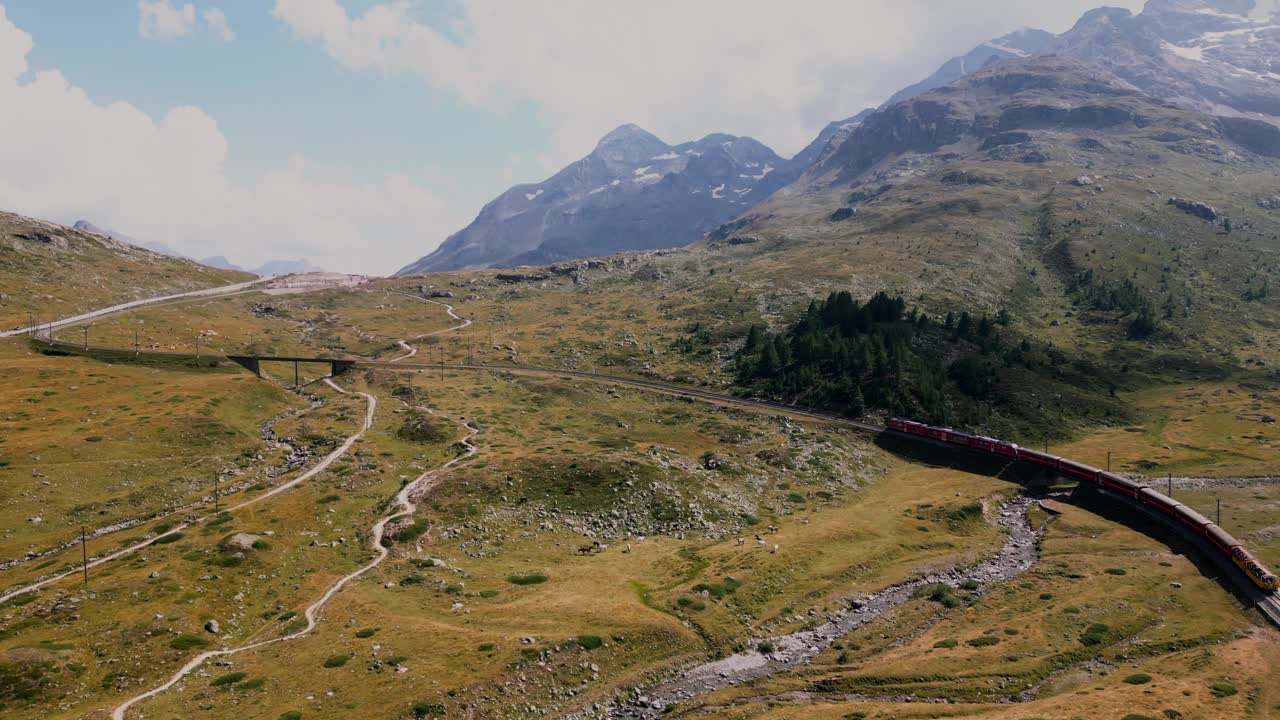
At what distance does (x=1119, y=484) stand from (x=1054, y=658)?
55669 millimetres

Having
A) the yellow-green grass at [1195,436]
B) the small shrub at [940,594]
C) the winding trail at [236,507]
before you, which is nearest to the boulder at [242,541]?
the winding trail at [236,507]

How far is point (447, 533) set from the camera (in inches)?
3115

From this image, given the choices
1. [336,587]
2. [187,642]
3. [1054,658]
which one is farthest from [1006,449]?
[187,642]

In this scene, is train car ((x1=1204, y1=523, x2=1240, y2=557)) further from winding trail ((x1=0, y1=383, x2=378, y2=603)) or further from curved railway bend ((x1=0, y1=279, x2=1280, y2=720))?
winding trail ((x1=0, y1=383, x2=378, y2=603))

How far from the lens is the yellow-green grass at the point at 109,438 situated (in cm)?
7988

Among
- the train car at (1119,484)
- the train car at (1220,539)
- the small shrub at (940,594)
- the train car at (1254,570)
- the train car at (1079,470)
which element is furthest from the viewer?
the train car at (1079,470)

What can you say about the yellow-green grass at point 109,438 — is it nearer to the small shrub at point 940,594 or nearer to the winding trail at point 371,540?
the winding trail at point 371,540

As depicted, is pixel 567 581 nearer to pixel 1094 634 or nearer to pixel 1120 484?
pixel 1094 634

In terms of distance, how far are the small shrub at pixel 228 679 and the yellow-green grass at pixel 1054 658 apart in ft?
119

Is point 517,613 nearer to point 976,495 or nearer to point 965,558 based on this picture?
point 965,558

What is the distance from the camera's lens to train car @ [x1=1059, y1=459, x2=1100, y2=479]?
102 metres

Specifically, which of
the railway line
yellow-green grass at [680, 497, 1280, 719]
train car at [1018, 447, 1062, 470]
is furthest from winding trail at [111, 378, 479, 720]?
train car at [1018, 447, 1062, 470]

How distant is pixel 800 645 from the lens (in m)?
61.2

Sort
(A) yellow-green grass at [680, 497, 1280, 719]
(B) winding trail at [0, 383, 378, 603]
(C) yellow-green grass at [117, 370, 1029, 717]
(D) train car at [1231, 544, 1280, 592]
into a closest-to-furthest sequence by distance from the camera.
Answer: (A) yellow-green grass at [680, 497, 1280, 719], (C) yellow-green grass at [117, 370, 1029, 717], (B) winding trail at [0, 383, 378, 603], (D) train car at [1231, 544, 1280, 592]
